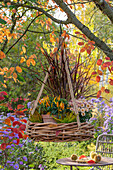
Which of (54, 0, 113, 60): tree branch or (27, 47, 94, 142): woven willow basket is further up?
(54, 0, 113, 60): tree branch

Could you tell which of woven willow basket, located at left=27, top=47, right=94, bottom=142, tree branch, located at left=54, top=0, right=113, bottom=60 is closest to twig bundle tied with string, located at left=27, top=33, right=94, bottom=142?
woven willow basket, located at left=27, top=47, right=94, bottom=142

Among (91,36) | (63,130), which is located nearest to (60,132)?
(63,130)

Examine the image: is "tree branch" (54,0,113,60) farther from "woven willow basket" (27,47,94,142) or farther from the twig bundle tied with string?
"woven willow basket" (27,47,94,142)

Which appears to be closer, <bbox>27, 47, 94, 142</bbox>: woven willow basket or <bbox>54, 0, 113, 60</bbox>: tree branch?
<bbox>54, 0, 113, 60</bbox>: tree branch

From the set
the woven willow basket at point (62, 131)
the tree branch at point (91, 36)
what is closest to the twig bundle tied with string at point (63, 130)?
the woven willow basket at point (62, 131)

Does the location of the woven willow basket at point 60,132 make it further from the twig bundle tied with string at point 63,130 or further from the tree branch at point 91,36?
the tree branch at point 91,36

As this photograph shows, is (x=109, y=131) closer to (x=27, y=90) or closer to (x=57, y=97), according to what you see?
(x=57, y=97)

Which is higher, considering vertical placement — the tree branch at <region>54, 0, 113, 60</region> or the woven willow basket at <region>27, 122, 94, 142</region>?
the tree branch at <region>54, 0, 113, 60</region>

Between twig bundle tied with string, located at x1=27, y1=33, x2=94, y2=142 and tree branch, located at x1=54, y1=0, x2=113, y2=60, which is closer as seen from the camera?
tree branch, located at x1=54, y1=0, x2=113, y2=60

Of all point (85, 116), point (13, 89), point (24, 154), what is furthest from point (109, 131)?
point (13, 89)

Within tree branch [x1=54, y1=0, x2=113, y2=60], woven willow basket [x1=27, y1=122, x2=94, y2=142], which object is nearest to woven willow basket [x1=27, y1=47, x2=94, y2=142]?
woven willow basket [x1=27, y1=122, x2=94, y2=142]

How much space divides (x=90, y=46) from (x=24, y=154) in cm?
300

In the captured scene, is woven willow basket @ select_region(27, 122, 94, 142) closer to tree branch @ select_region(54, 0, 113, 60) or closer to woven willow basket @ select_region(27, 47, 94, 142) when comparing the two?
woven willow basket @ select_region(27, 47, 94, 142)

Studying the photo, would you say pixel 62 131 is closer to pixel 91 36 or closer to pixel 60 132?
pixel 60 132
